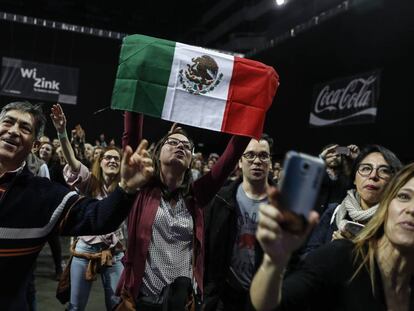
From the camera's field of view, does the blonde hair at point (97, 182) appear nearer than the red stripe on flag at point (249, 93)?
No

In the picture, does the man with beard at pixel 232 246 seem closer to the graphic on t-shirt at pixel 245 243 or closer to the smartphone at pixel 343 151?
the graphic on t-shirt at pixel 245 243

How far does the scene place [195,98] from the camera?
2.89 metres

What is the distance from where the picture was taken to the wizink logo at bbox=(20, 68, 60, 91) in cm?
1263

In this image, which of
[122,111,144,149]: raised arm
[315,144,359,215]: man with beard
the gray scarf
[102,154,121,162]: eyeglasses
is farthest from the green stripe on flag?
[315,144,359,215]: man with beard

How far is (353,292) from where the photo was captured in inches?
Answer: 55.2

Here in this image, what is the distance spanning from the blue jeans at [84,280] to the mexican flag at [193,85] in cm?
117

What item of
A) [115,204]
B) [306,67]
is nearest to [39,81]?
[306,67]

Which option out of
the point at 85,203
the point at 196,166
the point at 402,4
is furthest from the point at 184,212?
the point at 196,166

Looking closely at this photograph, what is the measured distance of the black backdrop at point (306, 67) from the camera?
6.52m

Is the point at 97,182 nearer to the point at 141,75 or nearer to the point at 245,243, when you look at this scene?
the point at 141,75

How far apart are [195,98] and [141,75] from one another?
362 mm

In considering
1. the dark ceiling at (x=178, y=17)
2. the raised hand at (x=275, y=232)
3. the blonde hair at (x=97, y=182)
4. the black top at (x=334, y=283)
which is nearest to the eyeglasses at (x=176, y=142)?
the blonde hair at (x=97, y=182)

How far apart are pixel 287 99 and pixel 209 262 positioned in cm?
781

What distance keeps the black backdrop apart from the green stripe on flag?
441 centimetres
